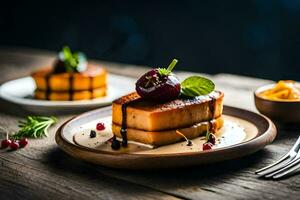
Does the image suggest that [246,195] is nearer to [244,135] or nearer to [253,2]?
[244,135]

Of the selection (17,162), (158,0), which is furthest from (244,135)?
(158,0)

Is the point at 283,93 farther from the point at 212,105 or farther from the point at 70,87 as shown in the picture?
the point at 70,87

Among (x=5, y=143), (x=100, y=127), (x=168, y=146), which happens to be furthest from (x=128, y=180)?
(x=5, y=143)

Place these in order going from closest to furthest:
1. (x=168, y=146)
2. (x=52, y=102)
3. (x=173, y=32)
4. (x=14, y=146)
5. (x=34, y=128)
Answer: (x=168, y=146)
(x=14, y=146)
(x=34, y=128)
(x=52, y=102)
(x=173, y=32)

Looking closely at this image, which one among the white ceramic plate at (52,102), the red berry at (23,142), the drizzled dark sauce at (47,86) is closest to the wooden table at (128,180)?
the red berry at (23,142)

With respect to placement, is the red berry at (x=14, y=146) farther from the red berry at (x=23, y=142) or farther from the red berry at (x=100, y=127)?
the red berry at (x=100, y=127)

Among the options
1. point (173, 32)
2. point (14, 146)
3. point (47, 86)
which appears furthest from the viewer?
point (173, 32)
